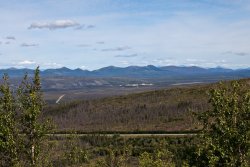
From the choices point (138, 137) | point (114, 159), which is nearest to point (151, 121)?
point (138, 137)

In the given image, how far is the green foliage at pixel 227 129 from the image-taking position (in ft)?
93.8

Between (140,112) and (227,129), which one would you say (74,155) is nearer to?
(227,129)

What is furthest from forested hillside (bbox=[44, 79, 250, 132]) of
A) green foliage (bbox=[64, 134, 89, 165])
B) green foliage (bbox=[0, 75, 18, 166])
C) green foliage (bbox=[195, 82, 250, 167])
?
green foliage (bbox=[0, 75, 18, 166])

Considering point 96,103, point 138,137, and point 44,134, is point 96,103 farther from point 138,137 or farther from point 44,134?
point 44,134

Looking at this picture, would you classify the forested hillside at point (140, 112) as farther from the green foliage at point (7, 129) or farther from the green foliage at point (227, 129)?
the green foliage at point (7, 129)

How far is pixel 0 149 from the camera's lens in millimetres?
30656

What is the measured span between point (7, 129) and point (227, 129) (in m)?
14.5

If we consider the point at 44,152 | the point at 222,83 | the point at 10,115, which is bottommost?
the point at 44,152

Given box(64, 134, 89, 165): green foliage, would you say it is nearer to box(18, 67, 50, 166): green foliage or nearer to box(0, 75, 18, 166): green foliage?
box(18, 67, 50, 166): green foliage

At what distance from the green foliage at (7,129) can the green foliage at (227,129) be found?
12.4 metres

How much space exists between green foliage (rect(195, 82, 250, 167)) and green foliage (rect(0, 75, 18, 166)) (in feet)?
40.8

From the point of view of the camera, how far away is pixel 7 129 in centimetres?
3034

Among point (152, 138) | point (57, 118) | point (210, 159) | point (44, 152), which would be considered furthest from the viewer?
point (57, 118)

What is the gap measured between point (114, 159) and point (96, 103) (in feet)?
540
